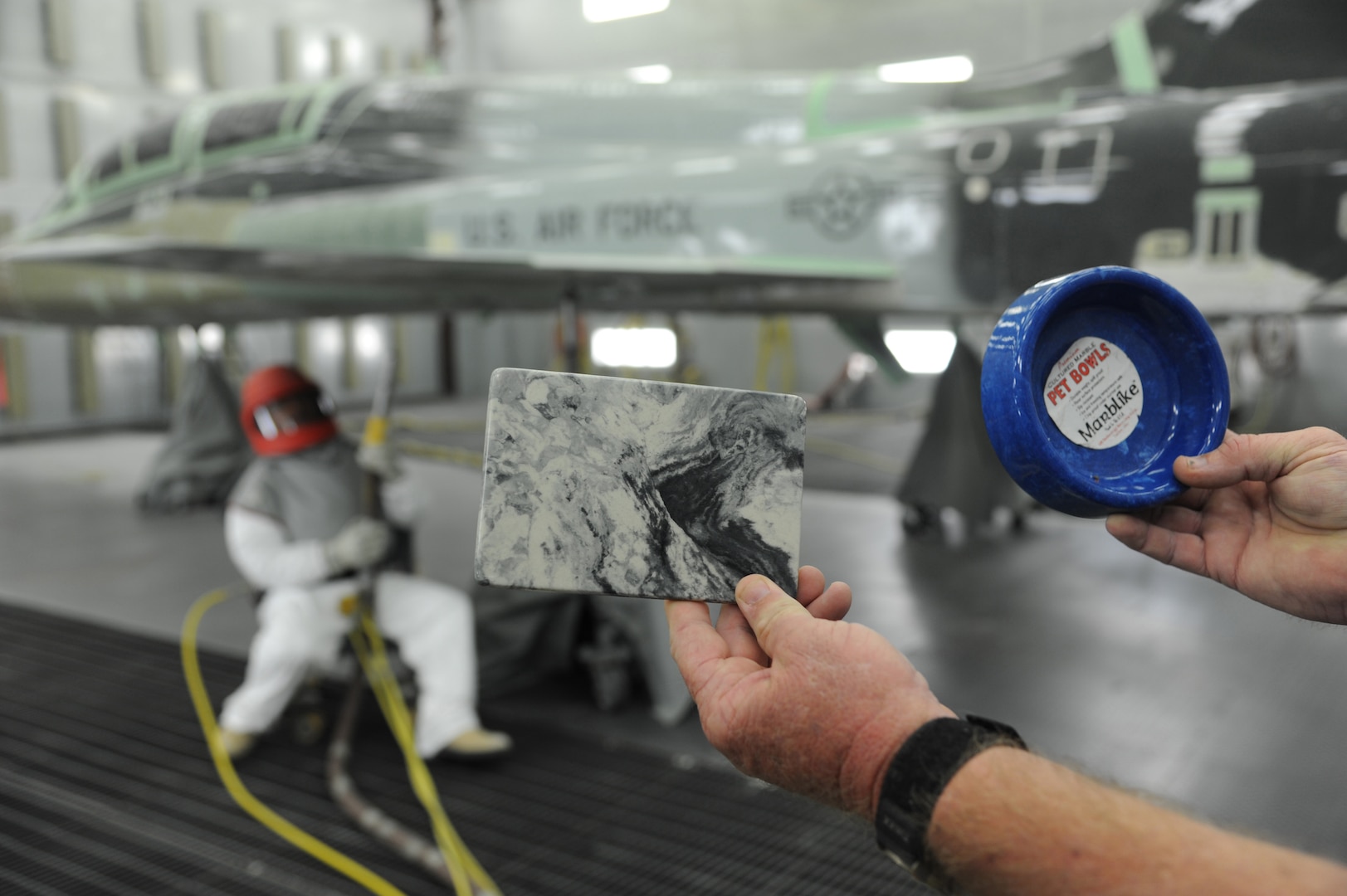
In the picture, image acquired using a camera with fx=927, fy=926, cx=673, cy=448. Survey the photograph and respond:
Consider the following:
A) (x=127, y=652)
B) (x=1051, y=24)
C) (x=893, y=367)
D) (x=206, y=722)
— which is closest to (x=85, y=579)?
(x=127, y=652)

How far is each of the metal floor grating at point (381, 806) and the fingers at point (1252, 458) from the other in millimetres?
1738

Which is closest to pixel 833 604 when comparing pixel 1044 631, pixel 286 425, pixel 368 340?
pixel 286 425

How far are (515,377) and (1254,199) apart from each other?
3187mm

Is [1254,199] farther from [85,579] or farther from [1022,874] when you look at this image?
[85,579]

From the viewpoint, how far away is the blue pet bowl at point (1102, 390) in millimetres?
976

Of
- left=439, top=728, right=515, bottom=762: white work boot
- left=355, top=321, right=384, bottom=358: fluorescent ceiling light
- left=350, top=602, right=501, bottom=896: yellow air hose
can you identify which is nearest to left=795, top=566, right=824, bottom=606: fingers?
left=350, top=602, right=501, bottom=896: yellow air hose

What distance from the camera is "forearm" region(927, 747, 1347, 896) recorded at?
68 centimetres

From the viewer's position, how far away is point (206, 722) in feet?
11.3

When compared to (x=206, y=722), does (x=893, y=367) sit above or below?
above

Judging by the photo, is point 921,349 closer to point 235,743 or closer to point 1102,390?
point 235,743

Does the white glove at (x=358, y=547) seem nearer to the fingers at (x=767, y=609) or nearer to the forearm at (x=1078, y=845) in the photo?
the fingers at (x=767, y=609)

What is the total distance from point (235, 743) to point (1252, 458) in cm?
317

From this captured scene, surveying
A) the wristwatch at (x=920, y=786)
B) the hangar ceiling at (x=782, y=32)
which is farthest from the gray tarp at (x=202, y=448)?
the hangar ceiling at (x=782, y=32)

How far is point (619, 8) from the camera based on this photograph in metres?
Result: 14.2
